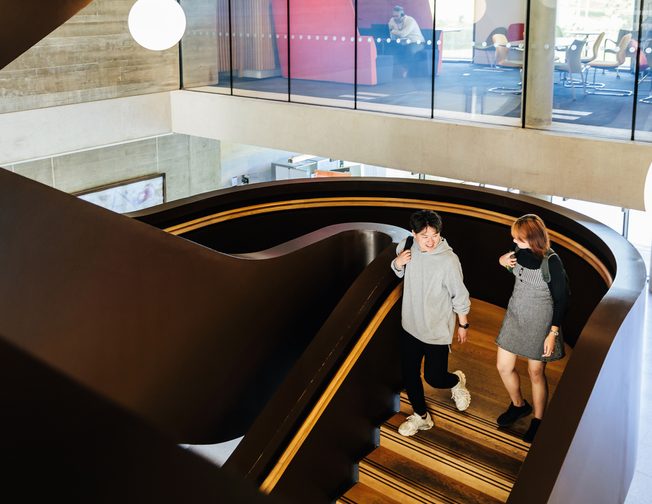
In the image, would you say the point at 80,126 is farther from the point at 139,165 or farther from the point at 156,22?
the point at 156,22

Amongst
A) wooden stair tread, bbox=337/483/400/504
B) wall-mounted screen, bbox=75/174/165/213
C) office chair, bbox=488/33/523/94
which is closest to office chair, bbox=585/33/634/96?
office chair, bbox=488/33/523/94

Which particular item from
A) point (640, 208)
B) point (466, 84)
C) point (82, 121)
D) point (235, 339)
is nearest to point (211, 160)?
point (82, 121)

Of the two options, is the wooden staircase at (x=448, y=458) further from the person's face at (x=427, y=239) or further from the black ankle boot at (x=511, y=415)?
the person's face at (x=427, y=239)

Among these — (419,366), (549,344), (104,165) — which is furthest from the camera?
(104,165)

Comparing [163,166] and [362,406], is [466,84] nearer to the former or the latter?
[163,166]

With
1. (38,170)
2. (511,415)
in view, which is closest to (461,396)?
(511,415)

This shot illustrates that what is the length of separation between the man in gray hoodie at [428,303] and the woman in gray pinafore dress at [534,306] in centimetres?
29

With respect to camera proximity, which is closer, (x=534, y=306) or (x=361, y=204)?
(x=534, y=306)

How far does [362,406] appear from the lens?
16.2 ft

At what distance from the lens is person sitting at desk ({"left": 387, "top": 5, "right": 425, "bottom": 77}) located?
11.9 metres

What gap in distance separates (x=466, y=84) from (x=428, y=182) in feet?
14.8

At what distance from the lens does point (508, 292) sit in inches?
275

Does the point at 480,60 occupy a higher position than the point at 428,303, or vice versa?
the point at 480,60

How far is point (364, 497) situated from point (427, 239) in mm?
1648
